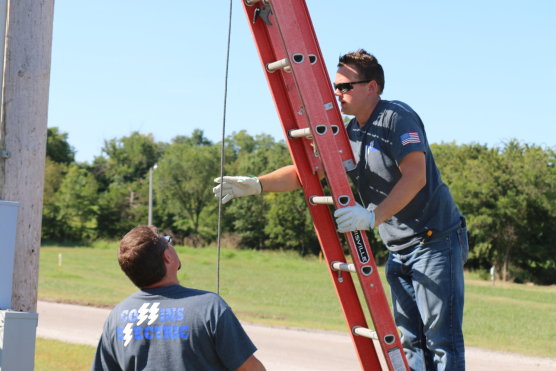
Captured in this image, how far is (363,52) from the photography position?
4.29m

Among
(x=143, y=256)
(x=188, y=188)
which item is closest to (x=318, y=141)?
(x=143, y=256)

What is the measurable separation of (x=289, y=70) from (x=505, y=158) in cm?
5273

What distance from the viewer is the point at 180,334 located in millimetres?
3031

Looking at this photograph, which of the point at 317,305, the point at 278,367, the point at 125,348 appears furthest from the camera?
the point at 317,305

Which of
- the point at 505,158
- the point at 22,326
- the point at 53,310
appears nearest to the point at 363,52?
the point at 22,326

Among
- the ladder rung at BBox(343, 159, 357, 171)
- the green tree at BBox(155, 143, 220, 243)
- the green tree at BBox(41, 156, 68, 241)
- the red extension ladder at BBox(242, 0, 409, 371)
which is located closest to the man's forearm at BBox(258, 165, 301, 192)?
the red extension ladder at BBox(242, 0, 409, 371)

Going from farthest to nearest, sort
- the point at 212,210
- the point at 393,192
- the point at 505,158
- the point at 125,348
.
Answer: the point at 212,210, the point at 505,158, the point at 393,192, the point at 125,348

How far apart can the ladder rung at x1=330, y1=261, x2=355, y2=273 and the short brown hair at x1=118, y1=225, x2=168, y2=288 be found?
1211mm

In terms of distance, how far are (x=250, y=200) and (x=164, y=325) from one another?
76.0 meters

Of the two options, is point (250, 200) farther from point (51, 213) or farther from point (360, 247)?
point (360, 247)

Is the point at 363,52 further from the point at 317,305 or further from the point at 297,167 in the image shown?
the point at 317,305

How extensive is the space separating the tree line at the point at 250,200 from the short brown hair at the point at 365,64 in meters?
49.0

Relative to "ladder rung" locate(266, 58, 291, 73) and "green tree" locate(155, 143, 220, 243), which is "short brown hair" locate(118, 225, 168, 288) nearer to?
"ladder rung" locate(266, 58, 291, 73)

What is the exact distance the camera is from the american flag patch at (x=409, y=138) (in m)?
4.00
